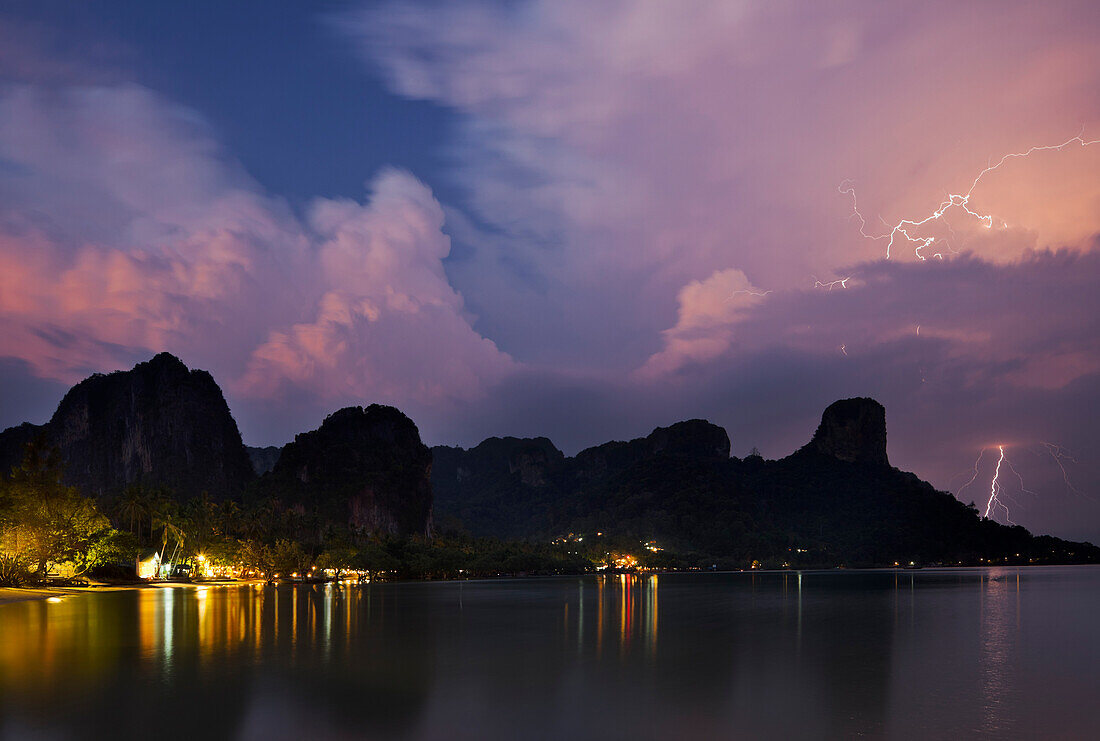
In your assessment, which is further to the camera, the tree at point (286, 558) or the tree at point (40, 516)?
the tree at point (286, 558)

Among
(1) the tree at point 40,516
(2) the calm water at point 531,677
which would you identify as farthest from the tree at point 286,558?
(2) the calm water at point 531,677

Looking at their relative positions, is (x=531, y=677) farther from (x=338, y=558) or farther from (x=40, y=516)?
(x=338, y=558)

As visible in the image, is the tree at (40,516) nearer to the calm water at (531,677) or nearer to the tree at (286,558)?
the calm water at (531,677)

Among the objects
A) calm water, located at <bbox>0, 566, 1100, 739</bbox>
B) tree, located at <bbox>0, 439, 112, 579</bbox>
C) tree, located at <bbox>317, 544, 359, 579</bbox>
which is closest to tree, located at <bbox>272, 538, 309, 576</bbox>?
tree, located at <bbox>317, 544, 359, 579</bbox>

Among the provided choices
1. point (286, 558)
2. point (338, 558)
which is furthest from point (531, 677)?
point (338, 558)

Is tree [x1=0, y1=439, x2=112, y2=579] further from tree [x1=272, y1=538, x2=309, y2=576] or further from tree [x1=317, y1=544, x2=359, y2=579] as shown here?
tree [x1=317, y1=544, x2=359, y2=579]

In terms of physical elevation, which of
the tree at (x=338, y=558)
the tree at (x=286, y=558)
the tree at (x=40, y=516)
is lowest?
the tree at (x=338, y=558)

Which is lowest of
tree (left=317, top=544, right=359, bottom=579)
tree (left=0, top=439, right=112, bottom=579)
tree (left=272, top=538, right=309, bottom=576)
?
tree (left=317, top=544, right=359, bottom=579)

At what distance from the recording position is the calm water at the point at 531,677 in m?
22.5

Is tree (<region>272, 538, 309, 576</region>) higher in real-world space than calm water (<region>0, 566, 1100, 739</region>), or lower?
lower

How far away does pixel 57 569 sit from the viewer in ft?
303

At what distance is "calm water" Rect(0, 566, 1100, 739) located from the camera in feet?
73.9

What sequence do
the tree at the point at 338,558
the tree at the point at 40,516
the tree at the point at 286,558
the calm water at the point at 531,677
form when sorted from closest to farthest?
1. the calm water at the point at 531,677
2. the tree at the point at 40,516
3. the tree at the point at 286,558
4. the tree at the point at 338,558

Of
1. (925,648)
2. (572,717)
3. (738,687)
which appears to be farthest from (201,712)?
(925,648)
